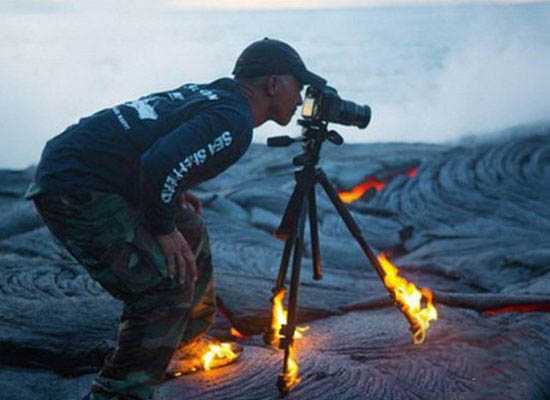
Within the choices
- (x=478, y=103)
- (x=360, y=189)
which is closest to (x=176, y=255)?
(x=360, y=189)

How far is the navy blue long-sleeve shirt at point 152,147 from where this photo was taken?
2748mm

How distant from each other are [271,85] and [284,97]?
3.9 inches

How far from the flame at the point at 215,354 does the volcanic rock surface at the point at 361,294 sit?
0.07 meters

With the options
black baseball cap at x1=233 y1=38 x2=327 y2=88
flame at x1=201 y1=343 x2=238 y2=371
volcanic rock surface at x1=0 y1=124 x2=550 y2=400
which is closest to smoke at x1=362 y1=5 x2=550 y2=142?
volcanic rock surface at x1=0 y1=124 x2=550 y2=400

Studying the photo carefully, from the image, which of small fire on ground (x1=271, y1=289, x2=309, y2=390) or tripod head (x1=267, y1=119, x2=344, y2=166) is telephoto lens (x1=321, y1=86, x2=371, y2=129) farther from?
small fire on ground (x1=271, y1=289, x2=309, y2=390)

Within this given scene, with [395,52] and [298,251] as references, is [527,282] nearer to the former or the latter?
[298,251]

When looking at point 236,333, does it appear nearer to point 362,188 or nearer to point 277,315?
point 277,315

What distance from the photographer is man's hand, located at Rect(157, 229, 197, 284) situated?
9.57ft

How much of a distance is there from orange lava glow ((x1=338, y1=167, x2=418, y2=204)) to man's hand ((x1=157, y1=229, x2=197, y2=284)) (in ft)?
19.8

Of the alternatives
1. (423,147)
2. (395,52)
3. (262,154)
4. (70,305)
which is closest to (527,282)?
(70,305)

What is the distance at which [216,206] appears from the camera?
8242 mm

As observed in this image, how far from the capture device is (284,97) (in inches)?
131

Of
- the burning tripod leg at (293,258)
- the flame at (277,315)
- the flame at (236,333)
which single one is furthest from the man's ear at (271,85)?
the flame at (236,333)

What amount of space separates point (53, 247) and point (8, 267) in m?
0.98
